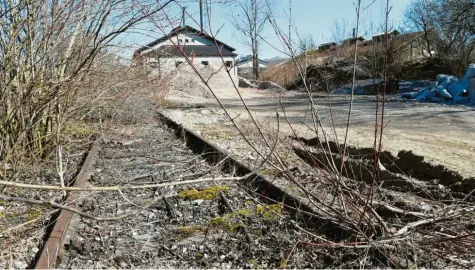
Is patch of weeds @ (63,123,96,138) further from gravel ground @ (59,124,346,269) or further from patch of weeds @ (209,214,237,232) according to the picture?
patch of weeds @ (209,214,237,232)

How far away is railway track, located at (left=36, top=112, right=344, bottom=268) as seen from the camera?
2730mm

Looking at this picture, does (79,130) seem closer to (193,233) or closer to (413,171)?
(193,233)

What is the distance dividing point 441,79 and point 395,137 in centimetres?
1349

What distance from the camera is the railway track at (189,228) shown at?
2.73 metres

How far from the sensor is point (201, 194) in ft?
13.8

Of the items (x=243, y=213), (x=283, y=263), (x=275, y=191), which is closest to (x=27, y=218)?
(x=243, y=213)

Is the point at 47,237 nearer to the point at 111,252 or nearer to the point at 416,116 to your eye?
the point at 111,252

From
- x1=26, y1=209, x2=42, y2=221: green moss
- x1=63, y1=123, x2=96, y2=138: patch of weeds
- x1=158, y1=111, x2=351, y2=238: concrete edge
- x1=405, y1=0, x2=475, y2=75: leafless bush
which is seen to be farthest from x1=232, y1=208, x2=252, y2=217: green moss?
x1=405, y1=0, x2=475, y2=75: leafless bush

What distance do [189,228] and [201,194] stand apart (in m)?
0.91

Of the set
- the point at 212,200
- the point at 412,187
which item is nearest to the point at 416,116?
the point at 412,187

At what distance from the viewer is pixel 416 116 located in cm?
1177

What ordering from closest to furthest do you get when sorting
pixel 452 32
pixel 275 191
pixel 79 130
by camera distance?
pixel 275 191, pixel 79 130, pixel 452 32

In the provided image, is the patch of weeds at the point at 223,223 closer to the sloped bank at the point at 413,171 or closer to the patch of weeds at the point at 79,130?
the sloped bank at the point at 413,171

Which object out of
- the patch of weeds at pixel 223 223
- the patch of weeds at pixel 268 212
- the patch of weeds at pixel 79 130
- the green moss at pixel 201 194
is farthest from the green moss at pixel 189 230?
the patch of weeds at pixel 79 130
